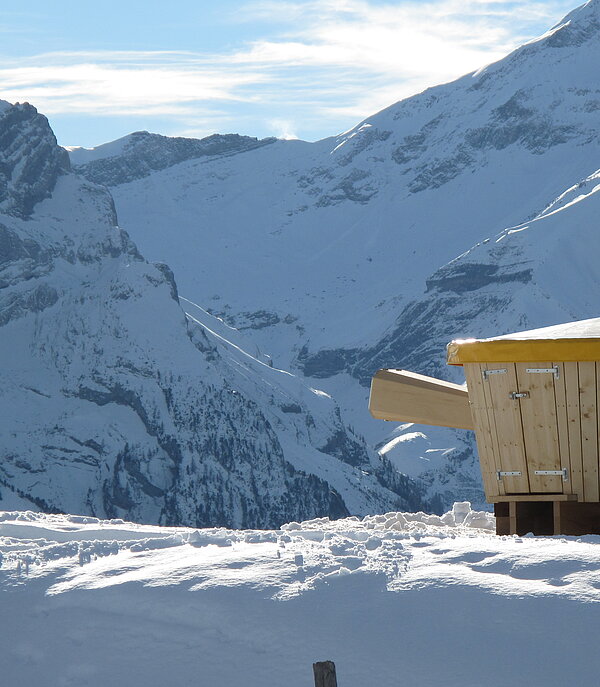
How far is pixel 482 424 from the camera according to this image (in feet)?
42.7

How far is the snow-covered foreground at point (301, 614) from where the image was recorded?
7.86m

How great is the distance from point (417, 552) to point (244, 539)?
162cm

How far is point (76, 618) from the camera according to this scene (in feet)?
28.1

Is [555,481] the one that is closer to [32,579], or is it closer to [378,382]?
[378,382]

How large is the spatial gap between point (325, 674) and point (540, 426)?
632 centimetres

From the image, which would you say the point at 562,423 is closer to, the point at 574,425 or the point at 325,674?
the point at 574,425

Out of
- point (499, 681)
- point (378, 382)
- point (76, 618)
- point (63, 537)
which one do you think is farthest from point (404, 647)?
point (378, 382)

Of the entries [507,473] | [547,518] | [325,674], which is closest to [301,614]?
[325,674]

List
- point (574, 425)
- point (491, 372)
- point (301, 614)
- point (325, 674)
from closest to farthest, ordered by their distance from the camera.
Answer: point (325, 674)
point (301, 614)
point (574, 425)
point (491, 372)

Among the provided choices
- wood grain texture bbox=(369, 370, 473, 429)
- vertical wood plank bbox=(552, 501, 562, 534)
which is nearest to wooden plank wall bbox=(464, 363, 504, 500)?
vertical wood plank bbox=(552, 501, 562, 534)

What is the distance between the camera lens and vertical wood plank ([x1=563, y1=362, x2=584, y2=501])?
1224 cm

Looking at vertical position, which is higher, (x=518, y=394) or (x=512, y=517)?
(x=518, y=394)

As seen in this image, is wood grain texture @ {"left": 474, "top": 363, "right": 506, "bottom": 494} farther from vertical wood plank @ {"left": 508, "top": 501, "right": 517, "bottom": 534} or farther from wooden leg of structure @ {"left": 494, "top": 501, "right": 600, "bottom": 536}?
wooden leg of structure @ {"left": 494, "top": 501, "right": 600, "bottom": 536}

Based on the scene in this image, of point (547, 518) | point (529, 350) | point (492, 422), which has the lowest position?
point (547, 518)
